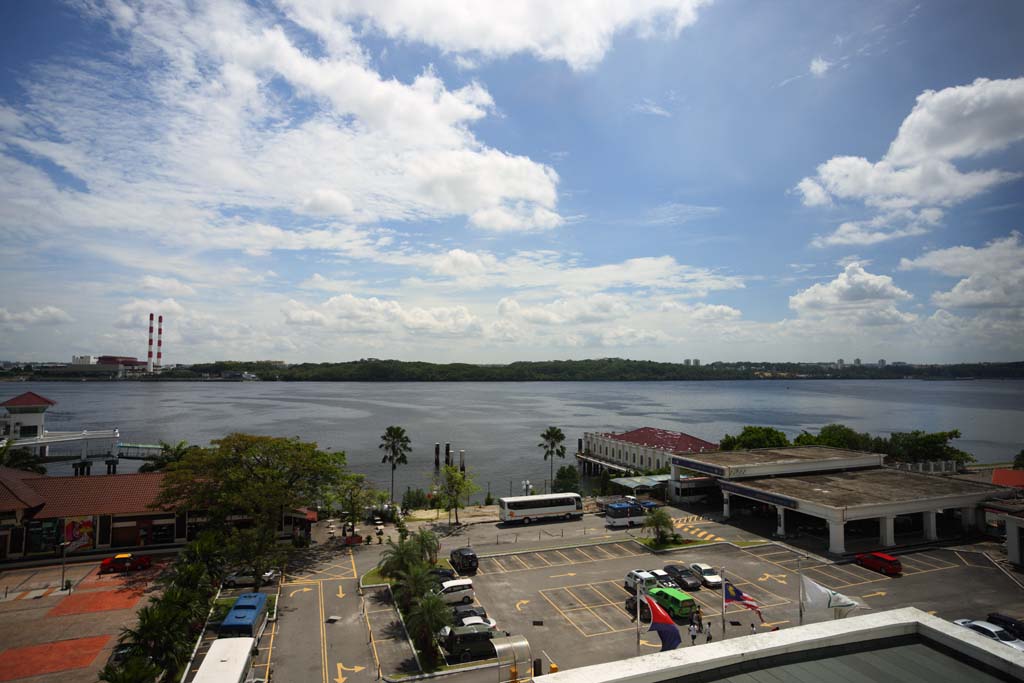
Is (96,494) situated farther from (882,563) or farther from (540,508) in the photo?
(882,563)

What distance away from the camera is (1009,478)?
56.5 m

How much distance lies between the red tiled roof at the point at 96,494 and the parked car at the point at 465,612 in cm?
2458

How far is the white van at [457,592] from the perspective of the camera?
30.8m

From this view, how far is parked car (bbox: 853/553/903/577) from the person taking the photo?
34375mm

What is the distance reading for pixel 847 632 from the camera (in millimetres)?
12391

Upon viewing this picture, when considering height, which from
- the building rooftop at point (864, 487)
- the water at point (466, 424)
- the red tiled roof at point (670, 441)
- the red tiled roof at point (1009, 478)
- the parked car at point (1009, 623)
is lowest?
the water at point (466, 424)

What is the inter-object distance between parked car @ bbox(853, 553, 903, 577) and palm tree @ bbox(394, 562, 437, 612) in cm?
2729

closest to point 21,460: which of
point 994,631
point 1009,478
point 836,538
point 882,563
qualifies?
point 836,538

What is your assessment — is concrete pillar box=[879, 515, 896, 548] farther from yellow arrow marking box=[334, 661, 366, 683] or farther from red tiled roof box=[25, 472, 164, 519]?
red tiled roof box=[25, 472, 164, 519]

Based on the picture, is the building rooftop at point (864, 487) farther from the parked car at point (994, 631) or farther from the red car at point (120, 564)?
the red car at point (120, 564)

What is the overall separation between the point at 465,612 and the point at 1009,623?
25208 millimetres

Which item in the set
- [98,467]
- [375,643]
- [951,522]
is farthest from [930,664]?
[98,467]

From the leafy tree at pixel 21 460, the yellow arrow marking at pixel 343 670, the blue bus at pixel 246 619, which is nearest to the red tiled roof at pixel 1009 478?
the yellow arrow marking at pixel 343 670

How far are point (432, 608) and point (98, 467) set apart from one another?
10351cm
